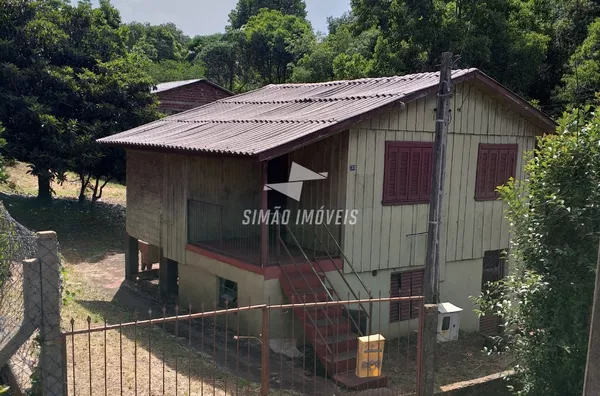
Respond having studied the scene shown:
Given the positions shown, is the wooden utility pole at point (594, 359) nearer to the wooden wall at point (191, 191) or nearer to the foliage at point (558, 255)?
the foliage at point (558, 255)

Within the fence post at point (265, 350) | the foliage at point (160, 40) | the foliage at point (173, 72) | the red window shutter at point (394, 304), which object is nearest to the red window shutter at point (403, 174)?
the red window shutter at point (394, 304)

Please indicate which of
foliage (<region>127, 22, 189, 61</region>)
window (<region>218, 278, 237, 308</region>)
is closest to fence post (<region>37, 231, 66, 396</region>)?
window (<region>218, 278, 237, 308</region>)

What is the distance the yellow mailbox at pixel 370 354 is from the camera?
6755 millimetres

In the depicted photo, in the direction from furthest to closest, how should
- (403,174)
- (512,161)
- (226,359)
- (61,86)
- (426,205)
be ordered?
(61,86) < (512,161) < (426,205) < (403,174) < (226,359)

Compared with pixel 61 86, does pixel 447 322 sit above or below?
below

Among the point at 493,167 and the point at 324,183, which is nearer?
the point at 324,183

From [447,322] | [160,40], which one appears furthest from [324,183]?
[160,40]

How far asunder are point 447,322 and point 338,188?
11.7 ft

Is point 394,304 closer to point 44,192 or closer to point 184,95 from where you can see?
point 44,192

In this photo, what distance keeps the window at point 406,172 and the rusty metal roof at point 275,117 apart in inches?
42.8

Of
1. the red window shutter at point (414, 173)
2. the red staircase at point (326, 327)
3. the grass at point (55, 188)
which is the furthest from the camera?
the grass at point (55, 188)

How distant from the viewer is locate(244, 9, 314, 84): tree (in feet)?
143

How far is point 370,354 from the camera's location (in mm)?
6801

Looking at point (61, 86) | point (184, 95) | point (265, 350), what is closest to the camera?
point (265, 350)
